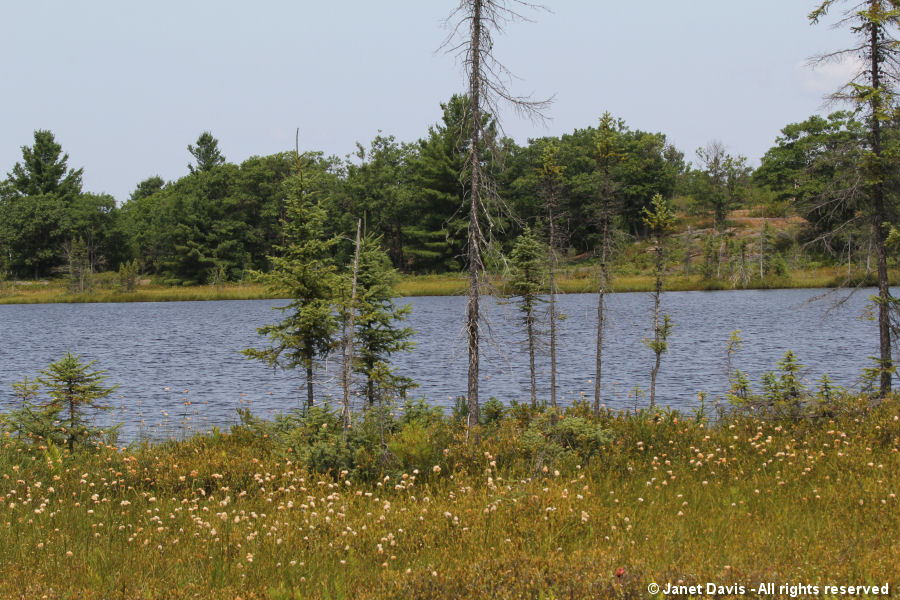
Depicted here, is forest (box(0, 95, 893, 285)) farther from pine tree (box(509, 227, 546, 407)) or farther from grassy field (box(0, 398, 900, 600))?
grassy field (box(0, 398, 900, 600))

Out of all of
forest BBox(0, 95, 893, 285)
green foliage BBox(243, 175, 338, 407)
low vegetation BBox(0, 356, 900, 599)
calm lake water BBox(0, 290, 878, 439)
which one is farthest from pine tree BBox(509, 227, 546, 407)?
forest BBox(0, 95, 893, 285)

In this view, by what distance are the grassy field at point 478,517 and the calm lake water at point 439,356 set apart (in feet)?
9.74

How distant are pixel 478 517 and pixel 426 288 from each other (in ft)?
265

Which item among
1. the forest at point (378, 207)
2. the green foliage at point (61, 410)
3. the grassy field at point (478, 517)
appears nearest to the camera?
the grassy field at point (478, 517)

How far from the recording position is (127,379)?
98.2 feet

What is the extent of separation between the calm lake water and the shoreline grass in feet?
52.5

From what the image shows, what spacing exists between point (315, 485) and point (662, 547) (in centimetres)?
525

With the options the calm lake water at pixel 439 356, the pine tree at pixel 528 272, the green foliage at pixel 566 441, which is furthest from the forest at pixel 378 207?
the green foliage at pixel 566 441

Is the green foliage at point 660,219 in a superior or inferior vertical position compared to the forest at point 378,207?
inferior

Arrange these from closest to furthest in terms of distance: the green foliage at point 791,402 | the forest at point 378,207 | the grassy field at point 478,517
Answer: the grassy field at point 478,517 < the green foliage at point 791,402 < the forest at point 378,207

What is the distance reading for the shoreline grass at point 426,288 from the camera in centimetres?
8131

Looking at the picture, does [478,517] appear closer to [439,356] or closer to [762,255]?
[439,356]

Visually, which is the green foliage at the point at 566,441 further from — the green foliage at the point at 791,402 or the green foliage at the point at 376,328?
the green foliage at the point at 376,328

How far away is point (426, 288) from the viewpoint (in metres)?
87.6
